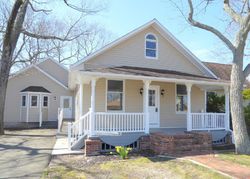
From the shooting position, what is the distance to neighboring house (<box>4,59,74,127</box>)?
24.9 meters

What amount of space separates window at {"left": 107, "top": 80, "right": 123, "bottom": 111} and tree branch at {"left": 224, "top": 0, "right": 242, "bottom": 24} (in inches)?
236

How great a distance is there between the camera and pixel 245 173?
7.93 meters

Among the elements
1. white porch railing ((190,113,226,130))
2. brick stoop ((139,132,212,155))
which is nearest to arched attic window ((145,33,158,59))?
white porch railing ((190,113,226,130))

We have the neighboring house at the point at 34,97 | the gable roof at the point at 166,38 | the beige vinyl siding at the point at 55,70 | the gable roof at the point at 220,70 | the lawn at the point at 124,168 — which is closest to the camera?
→ the lawn at the point at 124,168

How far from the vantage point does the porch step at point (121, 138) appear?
11219 millimetres

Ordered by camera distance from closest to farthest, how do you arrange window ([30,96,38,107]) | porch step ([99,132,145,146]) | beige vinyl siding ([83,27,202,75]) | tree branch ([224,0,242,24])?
porch step ([99,132,145,146]), tree branch ([224,0,242,24]), beige vinyl siding ([83,27,202,75]), window ([30,96,38,107])

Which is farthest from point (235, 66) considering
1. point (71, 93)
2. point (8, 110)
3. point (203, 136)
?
point (8, 110)

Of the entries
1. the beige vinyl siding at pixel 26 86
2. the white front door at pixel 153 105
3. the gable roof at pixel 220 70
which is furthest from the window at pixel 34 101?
the gable roof at pixel 220 70

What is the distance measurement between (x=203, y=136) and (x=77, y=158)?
5432mm

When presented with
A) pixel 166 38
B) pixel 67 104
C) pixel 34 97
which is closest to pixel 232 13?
pixel 166 38

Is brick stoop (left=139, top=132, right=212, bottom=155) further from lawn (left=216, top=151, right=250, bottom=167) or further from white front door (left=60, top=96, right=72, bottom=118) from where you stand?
white front door (left=60, top=96, right=72, bottom=118)

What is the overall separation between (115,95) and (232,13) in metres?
6.62

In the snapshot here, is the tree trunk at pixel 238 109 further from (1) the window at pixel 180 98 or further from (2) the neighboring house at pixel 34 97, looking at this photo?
(2) the neighboring house at pixel 34 97

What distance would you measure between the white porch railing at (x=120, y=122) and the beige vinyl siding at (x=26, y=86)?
48.6ft
